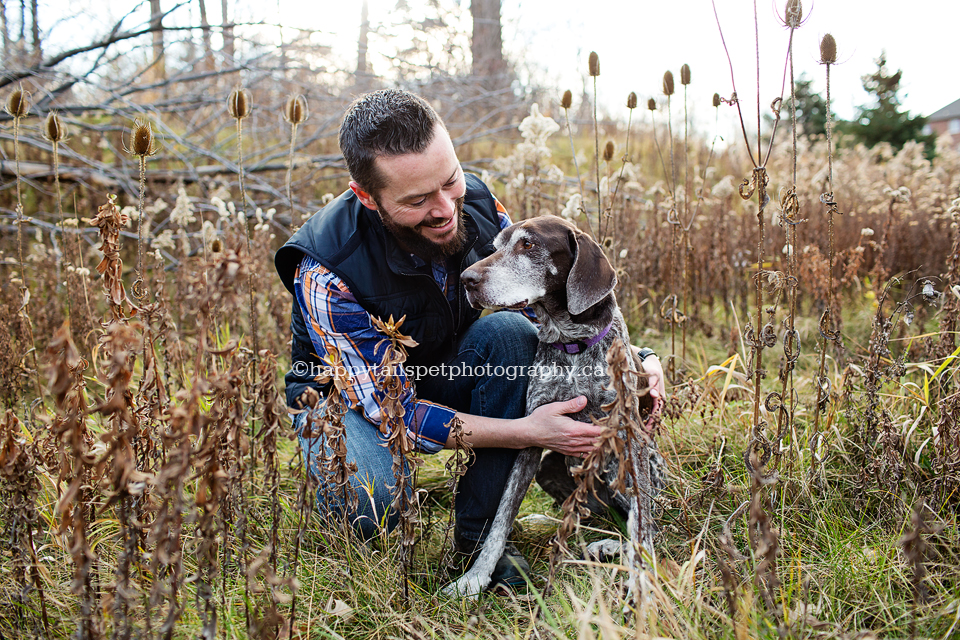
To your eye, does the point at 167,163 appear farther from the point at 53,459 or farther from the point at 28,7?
the point at 53,459

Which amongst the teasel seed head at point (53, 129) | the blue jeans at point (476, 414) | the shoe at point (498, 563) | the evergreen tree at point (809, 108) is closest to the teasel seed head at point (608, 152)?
the blue jeans at point (476, 414)

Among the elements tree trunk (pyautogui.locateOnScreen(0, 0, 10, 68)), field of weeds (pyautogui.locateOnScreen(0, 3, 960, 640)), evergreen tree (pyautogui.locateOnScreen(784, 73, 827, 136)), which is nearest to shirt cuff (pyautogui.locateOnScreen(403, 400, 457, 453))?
field of weeds (pyautogui.locateOnScreen(0, 3, 960, 640))

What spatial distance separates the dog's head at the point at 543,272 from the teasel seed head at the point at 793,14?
975 millimetres

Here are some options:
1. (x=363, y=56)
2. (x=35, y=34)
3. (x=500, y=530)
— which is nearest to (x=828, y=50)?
(x=500, y=530)

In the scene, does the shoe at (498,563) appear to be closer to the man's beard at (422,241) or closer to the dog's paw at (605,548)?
the dog's paw at (605,548)

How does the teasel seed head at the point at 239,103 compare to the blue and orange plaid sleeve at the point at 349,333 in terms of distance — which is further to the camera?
the blue and orange plaid sleeve at the point at 349,333

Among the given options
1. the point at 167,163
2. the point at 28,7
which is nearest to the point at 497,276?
the point at 28,7

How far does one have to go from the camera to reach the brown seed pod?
9.59 ft

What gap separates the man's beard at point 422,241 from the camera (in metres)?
2.50

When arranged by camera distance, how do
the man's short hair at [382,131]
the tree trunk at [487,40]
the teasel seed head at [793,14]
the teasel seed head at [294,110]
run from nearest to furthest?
the teasel seed head at [793,14]
the man's short hair at [382,131]
the teasel seed head at [294,110]
the tree trunk at [487,40]

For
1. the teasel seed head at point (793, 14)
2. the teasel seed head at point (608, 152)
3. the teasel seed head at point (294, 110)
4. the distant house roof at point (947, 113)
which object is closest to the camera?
the teasel seed head at point (793, 14)

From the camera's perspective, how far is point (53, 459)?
2.04 metres

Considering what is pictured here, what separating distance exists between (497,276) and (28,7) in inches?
163

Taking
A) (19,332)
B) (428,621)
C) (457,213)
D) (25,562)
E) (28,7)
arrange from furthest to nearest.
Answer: (28,7)
(19,332)
(457,213)
(428,621)
(25,562)
